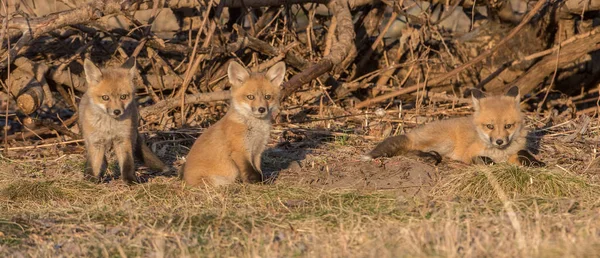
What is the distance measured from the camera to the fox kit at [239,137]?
657 centimetres

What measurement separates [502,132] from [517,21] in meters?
3.70

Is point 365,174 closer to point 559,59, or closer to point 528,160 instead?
point 528,160

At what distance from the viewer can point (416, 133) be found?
25.4ft

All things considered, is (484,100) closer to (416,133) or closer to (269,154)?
(416,133)

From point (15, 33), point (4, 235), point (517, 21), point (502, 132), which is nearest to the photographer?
point (4, 235)

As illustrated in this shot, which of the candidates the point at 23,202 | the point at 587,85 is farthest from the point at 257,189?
the point at 587,85

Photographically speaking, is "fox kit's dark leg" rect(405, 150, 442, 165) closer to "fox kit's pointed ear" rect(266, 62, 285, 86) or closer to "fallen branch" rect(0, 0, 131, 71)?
"fox kit's pointed ear" rect(266, 62, 285, 86)

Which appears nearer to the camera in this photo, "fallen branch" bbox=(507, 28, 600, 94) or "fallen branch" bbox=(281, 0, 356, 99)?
"fallen branch" bbox=(281, 0, 356, 99)

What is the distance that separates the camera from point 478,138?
7.44m

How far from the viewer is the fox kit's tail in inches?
295

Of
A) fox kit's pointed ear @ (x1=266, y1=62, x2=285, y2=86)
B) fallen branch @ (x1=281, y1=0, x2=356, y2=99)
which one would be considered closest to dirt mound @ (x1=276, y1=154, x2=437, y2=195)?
fox kit's pointed ear @ (x1=266, y1=62, x2=285, y2=86)

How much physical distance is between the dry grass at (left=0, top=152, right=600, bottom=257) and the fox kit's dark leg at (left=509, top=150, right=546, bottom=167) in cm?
75

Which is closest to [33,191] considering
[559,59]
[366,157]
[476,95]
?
[366,157]

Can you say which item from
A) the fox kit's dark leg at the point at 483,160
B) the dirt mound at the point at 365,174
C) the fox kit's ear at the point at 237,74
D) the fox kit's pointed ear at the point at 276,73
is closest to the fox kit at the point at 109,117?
the fox kit's ear at the point at 237,74
